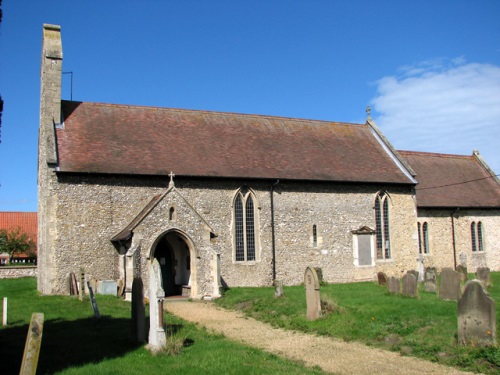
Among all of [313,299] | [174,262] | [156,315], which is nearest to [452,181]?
[174,262]

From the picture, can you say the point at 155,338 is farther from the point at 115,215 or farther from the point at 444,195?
the point at 444,195

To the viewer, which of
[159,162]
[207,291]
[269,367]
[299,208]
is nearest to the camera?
[269,367]

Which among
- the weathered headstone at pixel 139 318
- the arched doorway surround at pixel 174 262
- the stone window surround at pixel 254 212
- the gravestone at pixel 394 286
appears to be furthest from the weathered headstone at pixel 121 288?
the gravestone at pixel 394 286

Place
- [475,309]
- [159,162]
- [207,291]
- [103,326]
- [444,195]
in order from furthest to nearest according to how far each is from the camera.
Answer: [444,195]
[159,162]
[207,291]
[103,326]
[475,309]

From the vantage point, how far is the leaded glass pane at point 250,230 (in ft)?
83.3

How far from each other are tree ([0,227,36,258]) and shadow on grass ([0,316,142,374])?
3888cm

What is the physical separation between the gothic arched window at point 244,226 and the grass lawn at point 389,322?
5.55 metres

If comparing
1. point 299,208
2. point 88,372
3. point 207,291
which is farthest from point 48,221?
point 88,372

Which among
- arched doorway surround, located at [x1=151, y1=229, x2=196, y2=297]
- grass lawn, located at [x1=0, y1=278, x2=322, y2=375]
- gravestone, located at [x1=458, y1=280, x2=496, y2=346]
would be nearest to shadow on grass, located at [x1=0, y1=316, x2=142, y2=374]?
grass lawn, located at [x1=0, y1=278, x2=322, y2=375]

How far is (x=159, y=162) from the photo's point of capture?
80.0ft

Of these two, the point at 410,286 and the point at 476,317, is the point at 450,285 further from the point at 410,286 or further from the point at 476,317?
the point at 476,317

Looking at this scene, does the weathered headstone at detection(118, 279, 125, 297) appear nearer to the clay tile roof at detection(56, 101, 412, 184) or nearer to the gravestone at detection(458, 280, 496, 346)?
the clay tile roof at detection(56, 101, 412, 184)

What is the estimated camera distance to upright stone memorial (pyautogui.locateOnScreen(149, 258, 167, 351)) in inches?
440

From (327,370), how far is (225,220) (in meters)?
15.1
